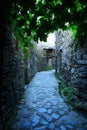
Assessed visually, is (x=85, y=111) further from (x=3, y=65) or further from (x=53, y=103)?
(x=3, y=65)

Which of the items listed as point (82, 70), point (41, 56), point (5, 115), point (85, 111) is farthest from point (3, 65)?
point (41, 56)

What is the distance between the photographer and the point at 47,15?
2557 mm

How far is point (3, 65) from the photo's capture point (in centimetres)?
314

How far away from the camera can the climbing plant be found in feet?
7.77

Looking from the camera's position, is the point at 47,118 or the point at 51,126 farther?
the point at 47,118

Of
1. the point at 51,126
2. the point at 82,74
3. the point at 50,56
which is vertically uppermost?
the point at 50,56

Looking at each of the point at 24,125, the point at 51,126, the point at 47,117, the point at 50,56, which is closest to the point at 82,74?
the point at 47,117

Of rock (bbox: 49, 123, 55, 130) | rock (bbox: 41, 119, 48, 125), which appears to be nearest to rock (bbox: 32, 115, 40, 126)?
rock (bbox: 41, 119, 48, 125)

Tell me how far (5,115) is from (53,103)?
210cm

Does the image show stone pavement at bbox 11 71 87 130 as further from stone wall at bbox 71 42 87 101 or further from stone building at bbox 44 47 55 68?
stone building at bbox 44 47 55 68

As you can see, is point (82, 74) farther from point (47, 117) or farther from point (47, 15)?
point (47, 15)

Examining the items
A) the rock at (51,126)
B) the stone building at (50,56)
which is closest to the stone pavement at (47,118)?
the rock at (51,126)

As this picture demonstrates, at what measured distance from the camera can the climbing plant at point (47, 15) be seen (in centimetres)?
237

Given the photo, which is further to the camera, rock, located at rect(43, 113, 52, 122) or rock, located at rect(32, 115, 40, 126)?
rock, located at rect(43, 113, 52, 122)
